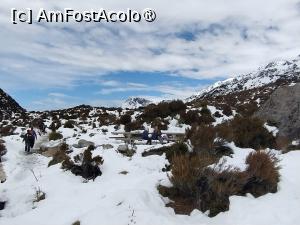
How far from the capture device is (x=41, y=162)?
18984mm

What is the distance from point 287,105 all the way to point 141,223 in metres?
16.1

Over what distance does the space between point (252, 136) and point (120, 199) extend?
31.8ft

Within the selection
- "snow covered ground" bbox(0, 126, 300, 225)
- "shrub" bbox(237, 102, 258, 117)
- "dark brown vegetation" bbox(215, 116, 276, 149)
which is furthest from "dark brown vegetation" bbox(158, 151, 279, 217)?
"shrub" bbox(237, 102, 258, 117)

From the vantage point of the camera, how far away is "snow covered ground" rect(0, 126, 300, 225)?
889 centimetres

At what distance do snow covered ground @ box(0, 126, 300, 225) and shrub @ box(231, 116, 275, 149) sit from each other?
164 cm

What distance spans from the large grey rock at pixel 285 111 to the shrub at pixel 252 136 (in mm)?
1659

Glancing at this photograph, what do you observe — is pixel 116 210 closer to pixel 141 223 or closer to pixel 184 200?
pixel 141 223

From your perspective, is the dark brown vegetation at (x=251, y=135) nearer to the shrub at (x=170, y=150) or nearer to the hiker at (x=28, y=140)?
the shrub at (x=170, y=150)

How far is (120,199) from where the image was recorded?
989 cm

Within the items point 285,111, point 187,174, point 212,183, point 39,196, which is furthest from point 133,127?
point 212,183

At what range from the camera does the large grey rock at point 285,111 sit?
19641 millimetres

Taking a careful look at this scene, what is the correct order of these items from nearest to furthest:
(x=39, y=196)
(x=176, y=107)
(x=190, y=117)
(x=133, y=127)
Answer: (x=39, y=196) < (x=133, y=127) < (x=190, y=117) < (x=176, y=107)

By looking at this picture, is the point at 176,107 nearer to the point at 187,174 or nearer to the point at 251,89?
the point at 187,174

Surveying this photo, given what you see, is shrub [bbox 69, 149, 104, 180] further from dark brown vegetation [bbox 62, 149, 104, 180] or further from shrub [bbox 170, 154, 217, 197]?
shrub [bbox 170, 154, 217, 197]
